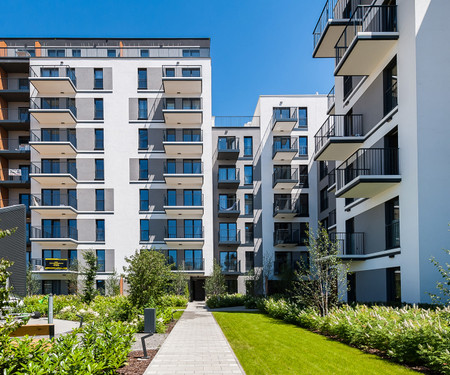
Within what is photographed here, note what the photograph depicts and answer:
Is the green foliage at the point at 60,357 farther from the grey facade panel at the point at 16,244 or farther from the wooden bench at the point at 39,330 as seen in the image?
the grey facade panel at the point at 16,244

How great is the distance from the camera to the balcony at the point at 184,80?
41.4 metres

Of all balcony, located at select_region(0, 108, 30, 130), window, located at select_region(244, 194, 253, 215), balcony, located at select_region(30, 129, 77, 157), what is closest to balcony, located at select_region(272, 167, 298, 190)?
window, located at select_region(244, 194, 253, 215)

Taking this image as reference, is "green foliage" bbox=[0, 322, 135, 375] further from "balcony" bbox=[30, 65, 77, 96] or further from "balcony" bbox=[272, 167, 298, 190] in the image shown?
"balcony" bbox=[272, 167, 298, 190]

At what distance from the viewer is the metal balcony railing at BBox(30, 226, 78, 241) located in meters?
40.5

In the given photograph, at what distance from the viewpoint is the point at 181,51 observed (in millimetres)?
43562

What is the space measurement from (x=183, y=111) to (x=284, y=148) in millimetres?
10928

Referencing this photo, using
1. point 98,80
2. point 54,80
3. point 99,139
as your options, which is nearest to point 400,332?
point 99,139

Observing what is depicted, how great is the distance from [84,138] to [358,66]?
2918 centimetres

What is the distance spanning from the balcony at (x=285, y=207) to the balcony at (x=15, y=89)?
2587 cm

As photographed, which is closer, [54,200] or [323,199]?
[54,200]

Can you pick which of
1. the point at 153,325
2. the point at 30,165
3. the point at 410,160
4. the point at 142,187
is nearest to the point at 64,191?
the point at 30,165

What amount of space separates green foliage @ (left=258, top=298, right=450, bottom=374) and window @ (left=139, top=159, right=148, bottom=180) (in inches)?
1129

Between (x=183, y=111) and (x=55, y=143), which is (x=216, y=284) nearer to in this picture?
(x=183, y=111)

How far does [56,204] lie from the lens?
41.1 meters
